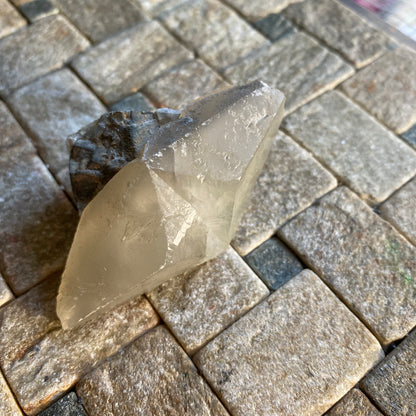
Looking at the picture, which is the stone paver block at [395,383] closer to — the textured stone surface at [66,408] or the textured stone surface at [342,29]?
the textured stone surface at [66,408]

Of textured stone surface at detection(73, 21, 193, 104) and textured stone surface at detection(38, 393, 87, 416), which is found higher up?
textured stone surface at detection(73, 21, 193, 104)

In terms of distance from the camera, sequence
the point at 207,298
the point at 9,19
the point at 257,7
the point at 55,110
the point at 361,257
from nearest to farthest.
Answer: the point at 207,298 → the point at 361,257 → the point at 55,110 → the point at 9,19 → the point at 257,7

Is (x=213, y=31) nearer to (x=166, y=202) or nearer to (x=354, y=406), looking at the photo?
(x=166, y=202)

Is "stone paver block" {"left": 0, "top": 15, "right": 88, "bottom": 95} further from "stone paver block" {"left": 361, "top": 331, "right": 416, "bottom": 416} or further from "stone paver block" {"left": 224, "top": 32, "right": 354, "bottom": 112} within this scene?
"stone paver block" {"left": 361, "top": 331, "right": 416, "bottom": 416}

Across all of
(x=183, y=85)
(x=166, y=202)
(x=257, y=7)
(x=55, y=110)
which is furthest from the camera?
(x=257, y=7)

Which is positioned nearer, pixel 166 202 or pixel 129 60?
pixel 166 202

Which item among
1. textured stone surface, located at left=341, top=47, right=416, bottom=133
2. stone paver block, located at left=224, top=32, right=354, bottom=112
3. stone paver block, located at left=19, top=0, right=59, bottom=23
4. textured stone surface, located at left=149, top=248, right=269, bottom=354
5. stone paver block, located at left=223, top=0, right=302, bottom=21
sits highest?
stone paver block, located at left=19, top=0, right=59, bottom=23

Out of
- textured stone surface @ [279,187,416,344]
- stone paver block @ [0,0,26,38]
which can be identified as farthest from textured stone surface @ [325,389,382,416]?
stone paver block @ [0,0,26,38]

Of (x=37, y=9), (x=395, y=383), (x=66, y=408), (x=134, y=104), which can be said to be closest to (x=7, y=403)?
(x=66, y=408)
